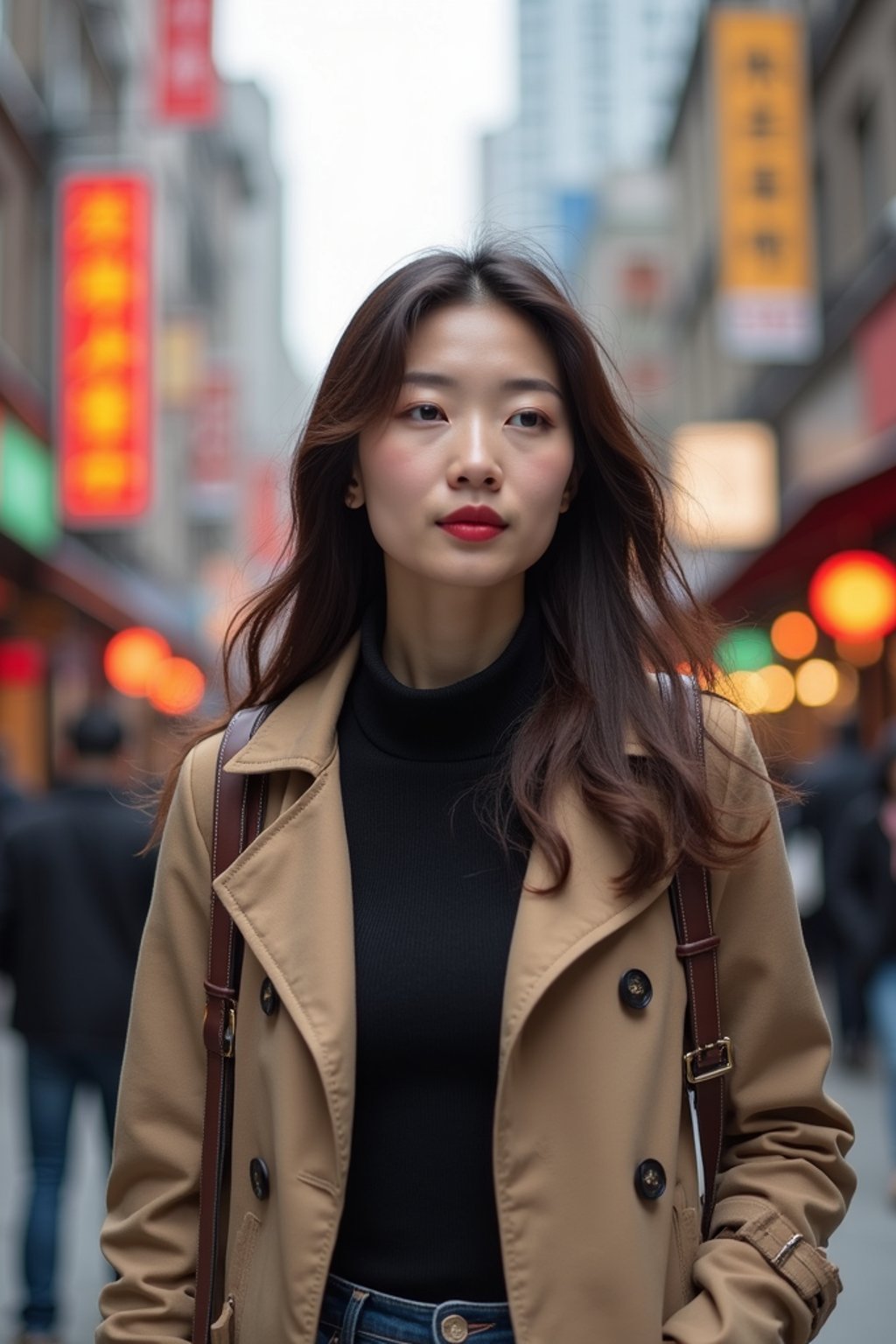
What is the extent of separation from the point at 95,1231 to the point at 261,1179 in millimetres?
4259

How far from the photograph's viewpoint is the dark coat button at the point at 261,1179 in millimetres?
1949

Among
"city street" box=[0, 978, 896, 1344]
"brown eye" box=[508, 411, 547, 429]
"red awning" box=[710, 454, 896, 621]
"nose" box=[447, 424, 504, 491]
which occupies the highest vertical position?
"red awning" box=[710, 454, 896, 621]

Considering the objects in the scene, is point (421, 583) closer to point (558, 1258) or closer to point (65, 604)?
point (558, 1258)

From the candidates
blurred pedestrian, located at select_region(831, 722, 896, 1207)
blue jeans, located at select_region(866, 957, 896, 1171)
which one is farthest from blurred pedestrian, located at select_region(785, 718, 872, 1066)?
blue jeans, located at select_region(866, 957, 896, 1171)

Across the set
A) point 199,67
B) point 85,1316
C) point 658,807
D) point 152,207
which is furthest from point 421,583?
point 199,67

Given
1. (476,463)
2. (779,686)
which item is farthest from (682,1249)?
(779,686)

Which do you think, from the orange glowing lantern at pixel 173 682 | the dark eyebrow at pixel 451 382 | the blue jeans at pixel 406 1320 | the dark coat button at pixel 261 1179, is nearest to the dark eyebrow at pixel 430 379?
the dark eyebrow at pixel 451 382

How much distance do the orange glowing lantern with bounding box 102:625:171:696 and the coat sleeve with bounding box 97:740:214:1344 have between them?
15.6m

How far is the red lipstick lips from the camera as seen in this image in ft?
6.59

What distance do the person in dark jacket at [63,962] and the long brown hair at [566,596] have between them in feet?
9.10

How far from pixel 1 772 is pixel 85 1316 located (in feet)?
17.3

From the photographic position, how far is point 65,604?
16.4 m

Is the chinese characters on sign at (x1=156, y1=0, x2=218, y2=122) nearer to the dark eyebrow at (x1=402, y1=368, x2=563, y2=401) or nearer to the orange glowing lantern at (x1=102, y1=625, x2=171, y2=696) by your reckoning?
the orange glowing lantern at (x1=102, y1=625, x2=171, y2=696)

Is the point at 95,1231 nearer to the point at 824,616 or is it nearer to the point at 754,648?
the point at 824,616
